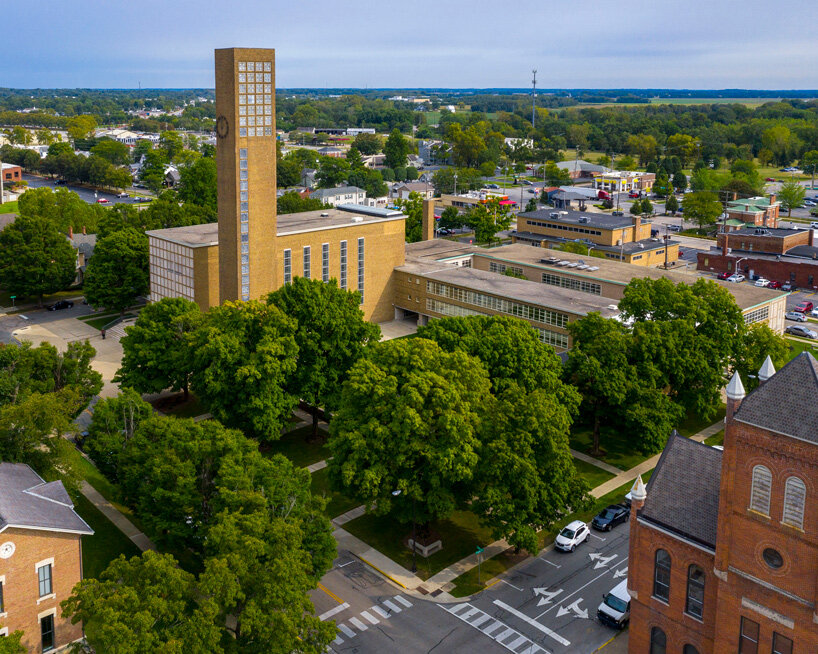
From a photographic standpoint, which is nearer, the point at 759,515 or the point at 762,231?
the point at 759,515

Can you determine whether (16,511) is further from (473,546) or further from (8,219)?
(8,219)

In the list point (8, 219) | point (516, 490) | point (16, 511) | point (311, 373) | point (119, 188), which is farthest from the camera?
point (119, 188)

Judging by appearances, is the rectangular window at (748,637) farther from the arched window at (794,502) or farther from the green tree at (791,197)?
the green tree at (791,197)

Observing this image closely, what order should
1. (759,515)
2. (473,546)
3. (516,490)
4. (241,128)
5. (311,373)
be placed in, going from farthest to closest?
(241,128)
(311,373)
(473,546)
(516,490)
(759,515)

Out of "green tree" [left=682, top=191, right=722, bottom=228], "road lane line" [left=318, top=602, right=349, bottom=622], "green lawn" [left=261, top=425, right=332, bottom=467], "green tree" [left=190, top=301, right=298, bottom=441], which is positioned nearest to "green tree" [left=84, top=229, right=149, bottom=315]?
"green tree" [left=190, top=301, right=298, bottom=441]

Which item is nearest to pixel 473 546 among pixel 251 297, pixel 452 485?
pixel 452 485
